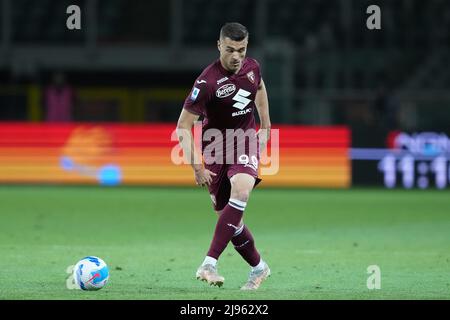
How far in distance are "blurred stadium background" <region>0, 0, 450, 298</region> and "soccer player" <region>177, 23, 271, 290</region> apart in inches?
283

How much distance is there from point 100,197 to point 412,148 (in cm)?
579

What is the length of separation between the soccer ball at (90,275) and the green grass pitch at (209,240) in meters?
0.09

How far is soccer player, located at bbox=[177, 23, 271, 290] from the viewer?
8281 mm

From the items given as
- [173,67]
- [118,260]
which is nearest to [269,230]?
[118,260]

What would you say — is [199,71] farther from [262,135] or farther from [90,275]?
[90,275]

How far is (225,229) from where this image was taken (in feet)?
27.3

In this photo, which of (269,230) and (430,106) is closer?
(269,230)

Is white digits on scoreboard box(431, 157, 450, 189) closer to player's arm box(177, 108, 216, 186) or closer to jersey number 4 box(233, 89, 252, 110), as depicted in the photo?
jersey number 4 box(233, 89, 252, 110)

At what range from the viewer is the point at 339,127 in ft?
67.0

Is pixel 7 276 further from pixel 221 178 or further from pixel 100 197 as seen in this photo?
pixel 100 197

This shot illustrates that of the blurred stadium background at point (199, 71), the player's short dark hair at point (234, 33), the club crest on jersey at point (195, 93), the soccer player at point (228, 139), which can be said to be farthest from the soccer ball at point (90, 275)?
the blurred stadium background at point (199, 71)

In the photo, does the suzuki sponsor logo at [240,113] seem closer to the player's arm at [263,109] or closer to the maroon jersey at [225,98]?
the maroon jersey at [225,98]

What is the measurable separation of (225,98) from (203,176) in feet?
1.97

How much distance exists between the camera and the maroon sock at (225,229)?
8.29 meters
